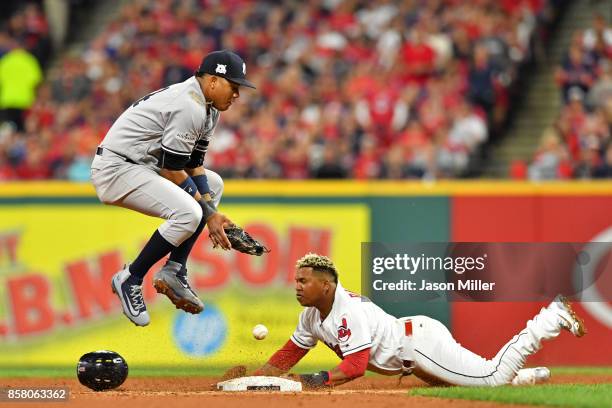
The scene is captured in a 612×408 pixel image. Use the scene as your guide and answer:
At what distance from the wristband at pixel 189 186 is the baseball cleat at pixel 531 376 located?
329 cm

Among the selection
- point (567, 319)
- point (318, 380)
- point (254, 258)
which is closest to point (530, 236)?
point (254, 258)

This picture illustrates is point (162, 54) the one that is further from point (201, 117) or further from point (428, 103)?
point (201, 117)

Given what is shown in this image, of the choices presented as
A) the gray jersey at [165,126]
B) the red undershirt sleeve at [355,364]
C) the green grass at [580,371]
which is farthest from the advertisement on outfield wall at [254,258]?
the gray jersey at [165,126]

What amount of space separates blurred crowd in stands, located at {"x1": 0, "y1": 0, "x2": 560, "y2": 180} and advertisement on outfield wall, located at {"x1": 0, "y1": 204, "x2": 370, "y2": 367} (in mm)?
1815

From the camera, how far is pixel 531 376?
11.6m

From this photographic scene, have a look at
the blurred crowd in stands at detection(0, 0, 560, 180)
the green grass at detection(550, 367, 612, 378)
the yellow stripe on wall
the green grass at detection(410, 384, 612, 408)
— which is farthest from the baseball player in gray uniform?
the blurred crowd in stands at detection(0, 0, 560, 180)

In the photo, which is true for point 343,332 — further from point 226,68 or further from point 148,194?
point 226,68

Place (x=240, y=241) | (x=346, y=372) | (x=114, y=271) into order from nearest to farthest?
(x=240, y=241), (x=346, y=372), (x=114, y=271)

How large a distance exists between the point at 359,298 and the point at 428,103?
7587 mm

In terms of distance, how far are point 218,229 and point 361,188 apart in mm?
4937

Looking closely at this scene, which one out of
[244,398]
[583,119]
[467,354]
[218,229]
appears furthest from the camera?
[583,119]

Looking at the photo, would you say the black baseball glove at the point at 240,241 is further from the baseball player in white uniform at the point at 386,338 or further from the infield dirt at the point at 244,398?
the infield dirt at the point at 244,398

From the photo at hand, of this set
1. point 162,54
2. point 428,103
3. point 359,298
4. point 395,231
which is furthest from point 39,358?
point 162,54

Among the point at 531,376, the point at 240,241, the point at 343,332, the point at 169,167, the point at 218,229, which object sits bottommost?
the point at 531,376
